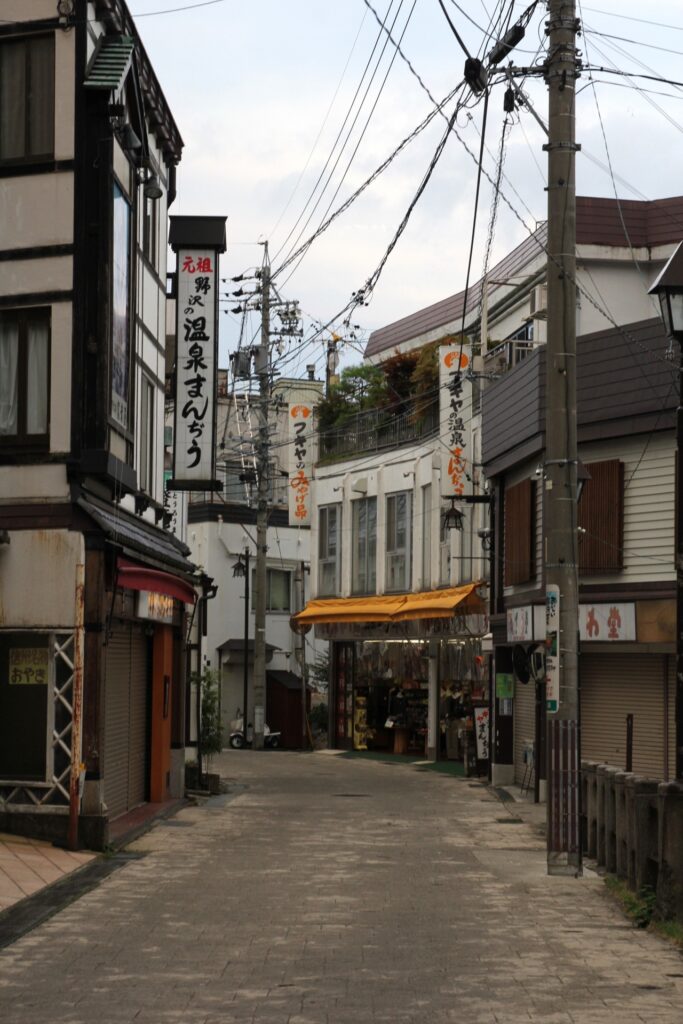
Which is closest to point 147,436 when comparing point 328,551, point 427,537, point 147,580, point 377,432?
point 147,580

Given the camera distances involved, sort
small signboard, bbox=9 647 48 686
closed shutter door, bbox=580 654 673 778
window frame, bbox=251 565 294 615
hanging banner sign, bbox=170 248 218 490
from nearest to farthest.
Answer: small signboard, bbox=9 647 48 686, hanging banner sign, bbox=170 248 218 490, closed shutter door, bbox=580 654 673 778, window frame, bbox=251 565 294 615

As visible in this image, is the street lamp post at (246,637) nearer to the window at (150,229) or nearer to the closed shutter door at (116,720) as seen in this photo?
the window at (150,229)

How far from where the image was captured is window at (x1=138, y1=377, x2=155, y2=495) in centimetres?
Answer: 2392

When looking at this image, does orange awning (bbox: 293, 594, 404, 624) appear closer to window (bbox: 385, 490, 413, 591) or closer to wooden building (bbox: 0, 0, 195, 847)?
window (bbox: 385, 490, 413, 591)

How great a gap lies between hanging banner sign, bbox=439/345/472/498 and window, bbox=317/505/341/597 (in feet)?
34.3

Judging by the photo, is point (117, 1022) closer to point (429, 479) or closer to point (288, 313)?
point (429, 479)

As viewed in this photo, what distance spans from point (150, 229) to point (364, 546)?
2347 centimetres

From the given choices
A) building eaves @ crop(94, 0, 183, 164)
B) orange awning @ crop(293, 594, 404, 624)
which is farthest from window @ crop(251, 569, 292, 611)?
building eaves @ crop(94, 0, 183, 164)

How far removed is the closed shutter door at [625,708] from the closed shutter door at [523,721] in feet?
11.9

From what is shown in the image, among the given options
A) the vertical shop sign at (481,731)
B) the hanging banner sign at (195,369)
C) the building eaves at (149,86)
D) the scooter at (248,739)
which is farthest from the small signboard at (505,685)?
the scooter at (248,739)

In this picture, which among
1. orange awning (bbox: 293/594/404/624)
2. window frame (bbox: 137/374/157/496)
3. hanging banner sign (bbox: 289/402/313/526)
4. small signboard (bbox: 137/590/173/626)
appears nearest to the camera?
small signboard (bbox: 137/590/173/626)

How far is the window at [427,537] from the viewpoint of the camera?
41594 millimetres

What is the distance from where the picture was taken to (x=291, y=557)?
192 feet

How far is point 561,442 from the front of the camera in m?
16.8
